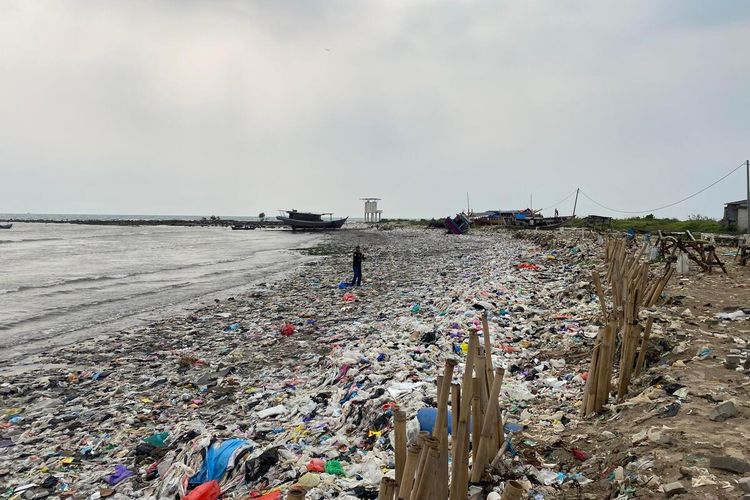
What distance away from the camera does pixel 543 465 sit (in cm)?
354

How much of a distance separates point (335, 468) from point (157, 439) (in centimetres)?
225

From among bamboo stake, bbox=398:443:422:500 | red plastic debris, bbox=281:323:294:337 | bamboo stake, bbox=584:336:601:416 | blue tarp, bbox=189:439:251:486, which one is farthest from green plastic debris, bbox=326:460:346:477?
Result: red plastic debris, bbox=281:323:294:337

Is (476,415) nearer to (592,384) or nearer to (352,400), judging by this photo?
(592,384)

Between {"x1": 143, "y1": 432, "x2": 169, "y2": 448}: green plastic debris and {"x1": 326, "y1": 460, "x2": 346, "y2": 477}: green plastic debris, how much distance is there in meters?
2.03

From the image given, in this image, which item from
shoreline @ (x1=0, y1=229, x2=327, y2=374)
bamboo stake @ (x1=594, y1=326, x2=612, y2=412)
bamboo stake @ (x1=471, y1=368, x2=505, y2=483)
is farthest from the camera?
shoreline @ (x1=0, y1=229, x2=327, y2=374)

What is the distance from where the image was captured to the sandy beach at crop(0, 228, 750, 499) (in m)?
3.53

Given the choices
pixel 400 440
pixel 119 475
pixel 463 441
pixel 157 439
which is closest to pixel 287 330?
pixel 157 439

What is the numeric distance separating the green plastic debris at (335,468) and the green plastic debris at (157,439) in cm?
203

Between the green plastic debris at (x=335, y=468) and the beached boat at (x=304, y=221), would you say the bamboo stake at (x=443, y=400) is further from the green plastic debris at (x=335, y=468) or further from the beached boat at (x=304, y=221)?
the beached boat at (x=304, y=221)

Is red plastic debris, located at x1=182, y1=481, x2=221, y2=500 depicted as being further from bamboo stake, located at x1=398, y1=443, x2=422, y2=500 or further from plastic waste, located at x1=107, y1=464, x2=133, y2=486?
bamboo stake, located at x1=398, y1=443, x2=422, y2=500

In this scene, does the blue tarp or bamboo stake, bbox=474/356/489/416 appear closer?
bamboo stake, bbox=474/356/489/416

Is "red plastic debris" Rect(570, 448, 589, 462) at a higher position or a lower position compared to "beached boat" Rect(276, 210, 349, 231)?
lower

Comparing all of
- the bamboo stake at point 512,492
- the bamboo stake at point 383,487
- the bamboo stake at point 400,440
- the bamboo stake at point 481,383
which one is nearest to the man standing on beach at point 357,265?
the bamboo stake at point 481,383

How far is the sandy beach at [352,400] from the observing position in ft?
11.6
